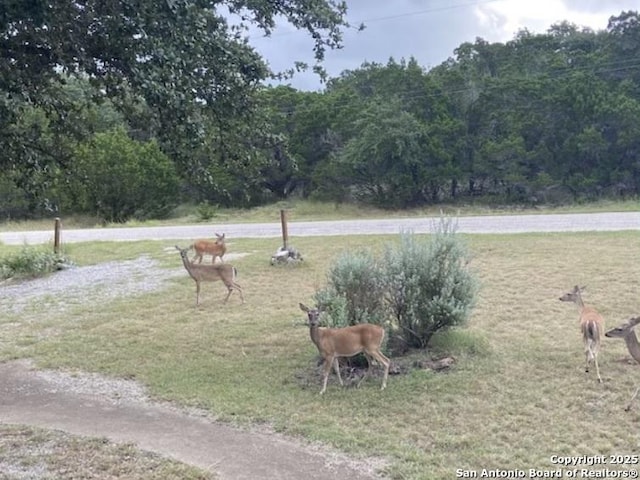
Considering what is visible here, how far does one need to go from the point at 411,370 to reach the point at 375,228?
1312 cm

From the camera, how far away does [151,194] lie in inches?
1340

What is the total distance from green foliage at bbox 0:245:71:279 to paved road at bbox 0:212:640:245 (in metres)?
4.58

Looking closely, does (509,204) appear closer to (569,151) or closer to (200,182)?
(569,151)

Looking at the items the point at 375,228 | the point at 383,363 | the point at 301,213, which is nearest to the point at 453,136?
the point at 301,213

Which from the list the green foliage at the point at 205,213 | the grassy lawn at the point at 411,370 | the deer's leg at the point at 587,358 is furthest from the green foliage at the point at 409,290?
the green foliage at the point at 205,213

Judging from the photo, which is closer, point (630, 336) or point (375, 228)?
point (630, 336)

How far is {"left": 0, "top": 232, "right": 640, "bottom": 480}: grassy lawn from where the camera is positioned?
15.8ft

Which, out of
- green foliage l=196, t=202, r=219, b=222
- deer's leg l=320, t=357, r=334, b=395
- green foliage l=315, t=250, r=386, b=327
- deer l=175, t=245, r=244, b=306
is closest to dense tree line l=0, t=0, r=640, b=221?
green foliage l=196, t=202, r=219, b=222

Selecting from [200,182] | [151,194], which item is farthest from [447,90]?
[200,182]

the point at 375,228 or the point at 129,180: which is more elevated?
the point at 129,180

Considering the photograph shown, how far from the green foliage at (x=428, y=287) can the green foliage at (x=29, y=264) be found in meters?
9.50

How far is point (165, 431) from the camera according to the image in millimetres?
5266

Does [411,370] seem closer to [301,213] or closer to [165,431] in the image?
[165,431]

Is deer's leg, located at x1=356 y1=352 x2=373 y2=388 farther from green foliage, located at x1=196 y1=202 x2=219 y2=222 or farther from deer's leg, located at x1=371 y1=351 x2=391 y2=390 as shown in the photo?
green foliage, located at x1=196 y1=202 x2=219 y2=222
